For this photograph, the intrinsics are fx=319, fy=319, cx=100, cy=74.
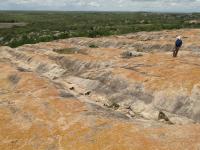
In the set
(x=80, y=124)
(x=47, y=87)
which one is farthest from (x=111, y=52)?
(x=80, y=124)

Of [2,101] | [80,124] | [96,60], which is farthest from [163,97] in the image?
[96,60]

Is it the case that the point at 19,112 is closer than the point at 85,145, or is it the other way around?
the point at 85,145

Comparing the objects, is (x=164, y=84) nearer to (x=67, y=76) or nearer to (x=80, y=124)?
(x=80, y=124)

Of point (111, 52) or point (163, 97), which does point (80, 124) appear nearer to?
point (163, 97)

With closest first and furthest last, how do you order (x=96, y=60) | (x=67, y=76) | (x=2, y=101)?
(x=2, y=101) < (x=67, y=76) < (x=96, y=60)

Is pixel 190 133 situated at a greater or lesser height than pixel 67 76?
greater

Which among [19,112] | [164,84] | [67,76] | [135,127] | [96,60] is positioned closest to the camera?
[135,127]
